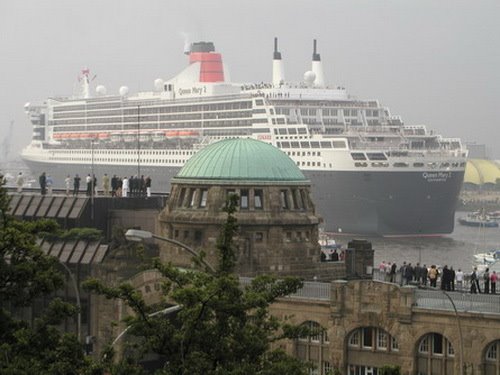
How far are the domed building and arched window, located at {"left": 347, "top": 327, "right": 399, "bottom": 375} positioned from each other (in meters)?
6.16

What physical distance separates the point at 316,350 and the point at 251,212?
631 centimetres

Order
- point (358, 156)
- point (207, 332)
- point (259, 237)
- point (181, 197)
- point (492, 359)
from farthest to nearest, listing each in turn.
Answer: point (358, 156)
point (181, 197)
point (259, 237)
point (492, 359)
point (207, 332)

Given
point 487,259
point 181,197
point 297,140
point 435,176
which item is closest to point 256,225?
point 181,197

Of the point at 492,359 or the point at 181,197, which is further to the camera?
the point at 181,197

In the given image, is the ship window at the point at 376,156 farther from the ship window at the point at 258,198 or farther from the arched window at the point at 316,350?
the arched window at the point at 316,350

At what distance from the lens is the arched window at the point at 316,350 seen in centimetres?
3950

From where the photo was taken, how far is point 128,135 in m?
164

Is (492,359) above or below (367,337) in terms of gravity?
below

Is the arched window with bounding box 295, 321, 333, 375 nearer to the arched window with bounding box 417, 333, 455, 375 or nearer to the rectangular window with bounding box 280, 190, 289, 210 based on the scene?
the arched window with bounding box 417, 333, 455, 375

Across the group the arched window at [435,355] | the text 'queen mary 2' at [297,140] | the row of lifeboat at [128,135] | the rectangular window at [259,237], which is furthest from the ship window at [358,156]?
the arched window at [435,355]

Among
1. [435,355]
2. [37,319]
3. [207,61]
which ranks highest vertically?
[207,61]

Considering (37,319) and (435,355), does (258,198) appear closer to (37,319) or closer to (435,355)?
(435,355)

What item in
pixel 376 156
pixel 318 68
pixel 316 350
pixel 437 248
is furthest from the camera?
pixel 318 68

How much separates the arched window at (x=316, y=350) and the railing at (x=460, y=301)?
130 inches
